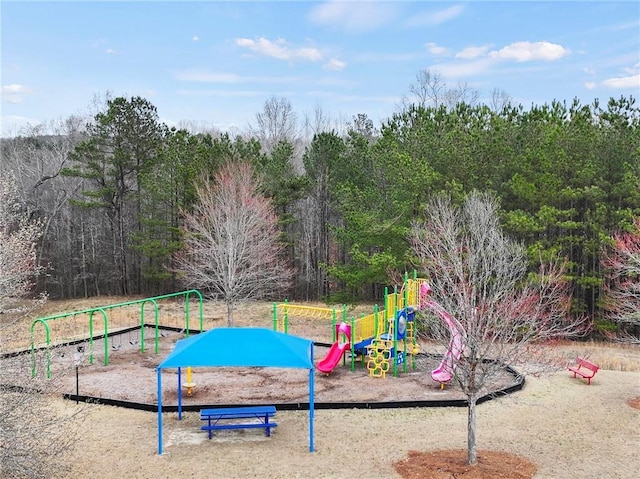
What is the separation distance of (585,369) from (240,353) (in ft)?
34.0

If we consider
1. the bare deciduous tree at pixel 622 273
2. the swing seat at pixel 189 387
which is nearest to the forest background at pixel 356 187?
the bare deciduous tree at pixel 622 273

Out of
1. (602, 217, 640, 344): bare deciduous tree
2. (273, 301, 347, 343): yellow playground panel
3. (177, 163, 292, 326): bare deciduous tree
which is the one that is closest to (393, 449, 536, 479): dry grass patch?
(602, 217, 640, 344): bare deciduous tree

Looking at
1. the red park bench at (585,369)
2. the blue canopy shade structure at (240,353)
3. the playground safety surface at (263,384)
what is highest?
the blue canopy shade structure at (240,353)

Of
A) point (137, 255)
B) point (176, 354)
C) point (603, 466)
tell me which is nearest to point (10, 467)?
point (176, 354)

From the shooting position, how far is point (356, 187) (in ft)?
82.3

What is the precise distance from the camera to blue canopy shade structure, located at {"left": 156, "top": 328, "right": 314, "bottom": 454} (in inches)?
405

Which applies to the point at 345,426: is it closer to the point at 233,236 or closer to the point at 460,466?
the point at 460,466

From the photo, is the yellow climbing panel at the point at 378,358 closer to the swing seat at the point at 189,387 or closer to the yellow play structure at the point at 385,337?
the yellow play structure at the point at 385,337

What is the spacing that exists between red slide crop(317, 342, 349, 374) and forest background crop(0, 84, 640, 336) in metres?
6.75

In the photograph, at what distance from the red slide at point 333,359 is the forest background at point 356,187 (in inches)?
266

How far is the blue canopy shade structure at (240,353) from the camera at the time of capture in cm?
1029

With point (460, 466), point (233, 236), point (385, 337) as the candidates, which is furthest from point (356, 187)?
point (460, 466)

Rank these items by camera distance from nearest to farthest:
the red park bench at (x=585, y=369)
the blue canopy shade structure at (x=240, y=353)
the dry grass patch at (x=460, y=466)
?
the dry grass patch at (x=460, y=466) < the blue canopy shade structure at (x=240, y=353) < the red park bench at (x=585, y=369)

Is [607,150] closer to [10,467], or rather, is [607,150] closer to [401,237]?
[401,237]
